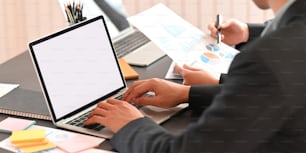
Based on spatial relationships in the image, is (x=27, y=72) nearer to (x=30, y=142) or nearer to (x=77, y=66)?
(x=77, y=66)

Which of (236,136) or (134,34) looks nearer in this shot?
(236,136)

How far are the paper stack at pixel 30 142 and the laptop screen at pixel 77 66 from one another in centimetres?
8

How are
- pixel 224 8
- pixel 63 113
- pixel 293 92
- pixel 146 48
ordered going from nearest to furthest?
pixel 293 92 → pixel 63 113 → pixel 146 48 → pixel 224 8

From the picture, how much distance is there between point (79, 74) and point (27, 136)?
0.76 ft

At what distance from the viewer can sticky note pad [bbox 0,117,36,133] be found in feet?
4.91

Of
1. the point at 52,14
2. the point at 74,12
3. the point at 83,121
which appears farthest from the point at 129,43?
the point at 52,14

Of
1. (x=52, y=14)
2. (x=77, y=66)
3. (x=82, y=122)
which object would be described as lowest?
(x=52, y=14)

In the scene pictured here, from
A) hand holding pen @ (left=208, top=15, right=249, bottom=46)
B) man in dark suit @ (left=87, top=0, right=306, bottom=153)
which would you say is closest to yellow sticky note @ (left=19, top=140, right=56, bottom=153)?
man in dark suit @ (left=87, top=0, right=306, bottom=153)

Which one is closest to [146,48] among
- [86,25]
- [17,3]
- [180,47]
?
[180,47]

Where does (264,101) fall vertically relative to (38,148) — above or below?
above

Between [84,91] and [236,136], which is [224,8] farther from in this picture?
[236,136]

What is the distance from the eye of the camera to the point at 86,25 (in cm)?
160

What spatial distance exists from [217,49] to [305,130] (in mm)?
737

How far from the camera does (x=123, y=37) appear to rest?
2.12 metres
